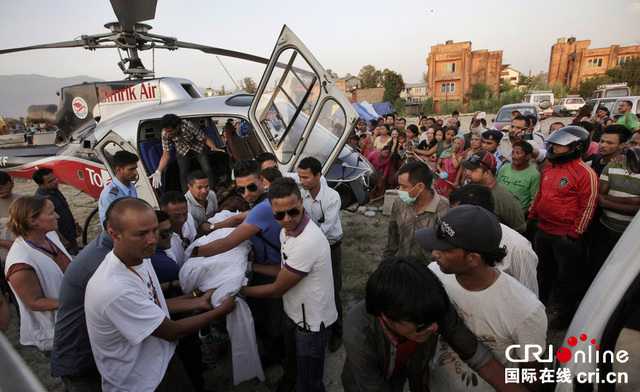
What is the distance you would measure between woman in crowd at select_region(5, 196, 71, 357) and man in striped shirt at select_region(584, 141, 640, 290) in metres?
4.91

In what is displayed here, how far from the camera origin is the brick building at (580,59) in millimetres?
42219

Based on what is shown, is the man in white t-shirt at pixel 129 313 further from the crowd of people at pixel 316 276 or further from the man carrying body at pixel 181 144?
the man carrying body at pixel 181 144

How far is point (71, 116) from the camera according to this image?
21.0 feet

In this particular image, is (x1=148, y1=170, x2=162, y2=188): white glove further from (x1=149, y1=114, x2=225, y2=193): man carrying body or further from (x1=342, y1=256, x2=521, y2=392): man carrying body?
(x1=342, y1=256, x2=521, y2=392): man carrying body

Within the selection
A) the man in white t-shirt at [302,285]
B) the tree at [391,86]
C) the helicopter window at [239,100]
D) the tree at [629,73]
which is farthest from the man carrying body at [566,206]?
the tree at [629,73]

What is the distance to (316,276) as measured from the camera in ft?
6.73

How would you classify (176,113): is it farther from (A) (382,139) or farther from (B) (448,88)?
(B) (448,88)

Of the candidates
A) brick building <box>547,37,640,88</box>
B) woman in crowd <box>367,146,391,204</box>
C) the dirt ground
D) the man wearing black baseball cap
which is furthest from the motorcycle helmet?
brick building <box>547,37,640,88</box>

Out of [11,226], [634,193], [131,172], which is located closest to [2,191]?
[131,172]

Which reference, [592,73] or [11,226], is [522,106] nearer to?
[11,226]

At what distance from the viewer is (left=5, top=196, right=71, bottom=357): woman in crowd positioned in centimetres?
207

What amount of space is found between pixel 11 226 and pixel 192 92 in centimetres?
438

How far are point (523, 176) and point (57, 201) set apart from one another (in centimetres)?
619

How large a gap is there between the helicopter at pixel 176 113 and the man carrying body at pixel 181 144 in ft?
0.69
